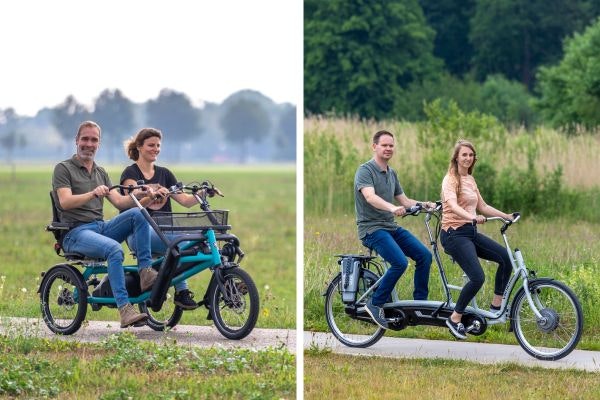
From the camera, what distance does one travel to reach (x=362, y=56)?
3900 centimetres

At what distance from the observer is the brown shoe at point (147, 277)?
8109 millimetres

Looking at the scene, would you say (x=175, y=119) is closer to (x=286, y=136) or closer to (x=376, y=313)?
(x=286, y=136)

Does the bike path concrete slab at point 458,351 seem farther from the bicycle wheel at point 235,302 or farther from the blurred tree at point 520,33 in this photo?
the blurred tree at point 520,33

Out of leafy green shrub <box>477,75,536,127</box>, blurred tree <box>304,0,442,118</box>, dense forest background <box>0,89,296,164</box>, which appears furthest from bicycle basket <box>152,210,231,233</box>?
blurred tree <box>304,0,442,118</box>

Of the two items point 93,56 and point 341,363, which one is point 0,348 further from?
point 93,56

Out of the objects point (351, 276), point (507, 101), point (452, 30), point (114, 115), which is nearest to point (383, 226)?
point (351, 276)

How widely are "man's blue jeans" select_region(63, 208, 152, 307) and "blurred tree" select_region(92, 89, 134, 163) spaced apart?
114ft

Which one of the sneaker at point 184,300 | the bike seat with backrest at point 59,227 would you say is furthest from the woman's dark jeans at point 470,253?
the bike seat with backrest at point 59,227

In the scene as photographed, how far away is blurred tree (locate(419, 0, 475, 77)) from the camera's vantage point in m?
45.5

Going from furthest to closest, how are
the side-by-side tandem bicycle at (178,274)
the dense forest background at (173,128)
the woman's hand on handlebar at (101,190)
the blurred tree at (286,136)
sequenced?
1. the blurred tree at (286,136)
2. the dense forest background at (173,128)
3. the side-by-side tandem bicycle at (178,274)
4. the woman's hand on handlebar at (101,190)

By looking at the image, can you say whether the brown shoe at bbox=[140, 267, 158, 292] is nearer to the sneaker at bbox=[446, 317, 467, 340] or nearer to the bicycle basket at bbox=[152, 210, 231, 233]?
the bicycle basket at bbox=[152, 210, 231, 233]

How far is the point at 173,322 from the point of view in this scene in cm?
852

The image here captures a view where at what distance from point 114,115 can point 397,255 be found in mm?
40104

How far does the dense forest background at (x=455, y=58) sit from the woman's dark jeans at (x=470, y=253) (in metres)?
22.4
